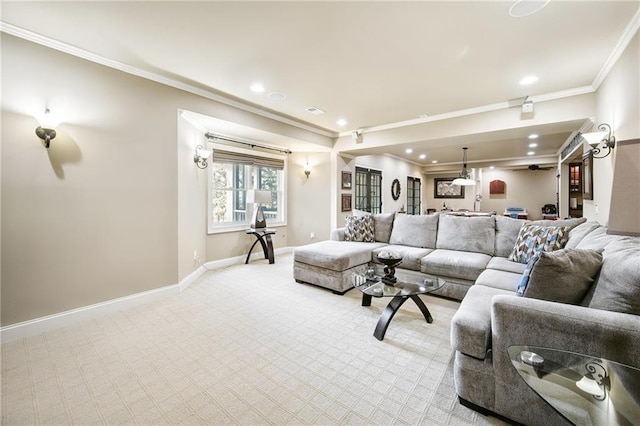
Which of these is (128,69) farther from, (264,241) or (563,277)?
(563,277)

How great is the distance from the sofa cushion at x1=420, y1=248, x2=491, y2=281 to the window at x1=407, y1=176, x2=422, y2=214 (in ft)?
21.4

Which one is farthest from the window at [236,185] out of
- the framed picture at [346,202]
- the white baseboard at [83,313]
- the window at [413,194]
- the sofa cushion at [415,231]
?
the window at [413,194]

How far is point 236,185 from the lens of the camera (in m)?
5.37

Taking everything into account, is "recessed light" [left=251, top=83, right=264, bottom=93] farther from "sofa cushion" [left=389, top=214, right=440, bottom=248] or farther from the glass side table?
the glass side table

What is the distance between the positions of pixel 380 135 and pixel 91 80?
4.39 m

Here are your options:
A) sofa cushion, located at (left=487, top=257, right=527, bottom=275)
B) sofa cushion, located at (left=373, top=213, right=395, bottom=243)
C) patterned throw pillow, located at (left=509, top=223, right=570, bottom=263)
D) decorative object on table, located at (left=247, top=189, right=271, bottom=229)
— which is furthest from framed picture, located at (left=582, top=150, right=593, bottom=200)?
decorative object on table, located at (left=247, top=189, right=271, bottom=229)

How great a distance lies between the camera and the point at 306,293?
3.57m

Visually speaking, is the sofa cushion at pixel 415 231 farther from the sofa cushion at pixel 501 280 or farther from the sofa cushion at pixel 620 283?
the sofa cushion at pixel 620 283

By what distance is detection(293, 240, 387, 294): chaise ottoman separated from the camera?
3518 millimetres

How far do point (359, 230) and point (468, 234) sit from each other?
1.63 metres

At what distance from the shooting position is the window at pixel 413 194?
9.97m

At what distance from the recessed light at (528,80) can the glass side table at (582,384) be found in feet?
10.5

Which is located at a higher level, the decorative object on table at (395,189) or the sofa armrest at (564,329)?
the decorative object on table at (395,189)

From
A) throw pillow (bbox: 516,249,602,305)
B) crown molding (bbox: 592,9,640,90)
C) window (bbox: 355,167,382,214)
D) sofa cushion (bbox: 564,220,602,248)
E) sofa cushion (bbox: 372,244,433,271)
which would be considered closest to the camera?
throw pillow (bbox: 516,249,602,305)
